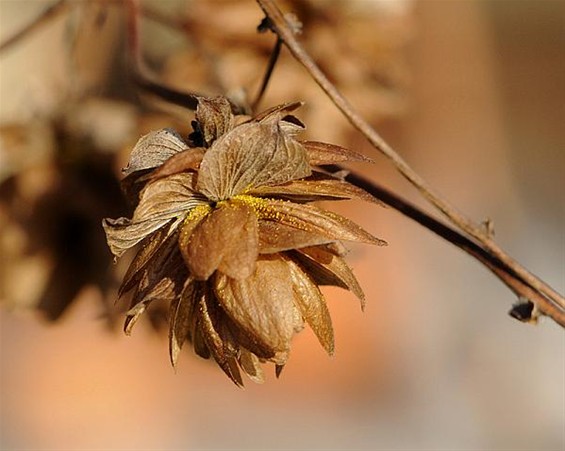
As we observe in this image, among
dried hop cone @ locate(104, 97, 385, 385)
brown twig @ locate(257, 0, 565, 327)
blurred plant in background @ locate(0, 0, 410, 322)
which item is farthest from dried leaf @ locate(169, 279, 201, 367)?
blurred plant in background @ locate(0, 0, 410, 322)

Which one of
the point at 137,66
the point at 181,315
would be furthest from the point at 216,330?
the point at 137,66

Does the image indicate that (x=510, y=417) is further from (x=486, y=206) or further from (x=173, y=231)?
(x=173, y=231)

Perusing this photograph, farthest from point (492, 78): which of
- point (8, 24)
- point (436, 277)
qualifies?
point (8, 24)

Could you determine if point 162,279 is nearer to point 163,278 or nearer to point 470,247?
point 163,278

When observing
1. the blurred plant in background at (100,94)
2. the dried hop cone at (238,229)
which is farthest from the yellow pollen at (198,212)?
the blurred plant in background at (100,94)

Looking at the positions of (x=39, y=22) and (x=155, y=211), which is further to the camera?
(x=39, y=22)

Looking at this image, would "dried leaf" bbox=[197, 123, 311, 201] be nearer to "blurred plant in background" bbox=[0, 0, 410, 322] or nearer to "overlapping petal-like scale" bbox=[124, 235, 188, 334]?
"overlapping petal-like scale" bbox=[124, 235, 188, 334]
